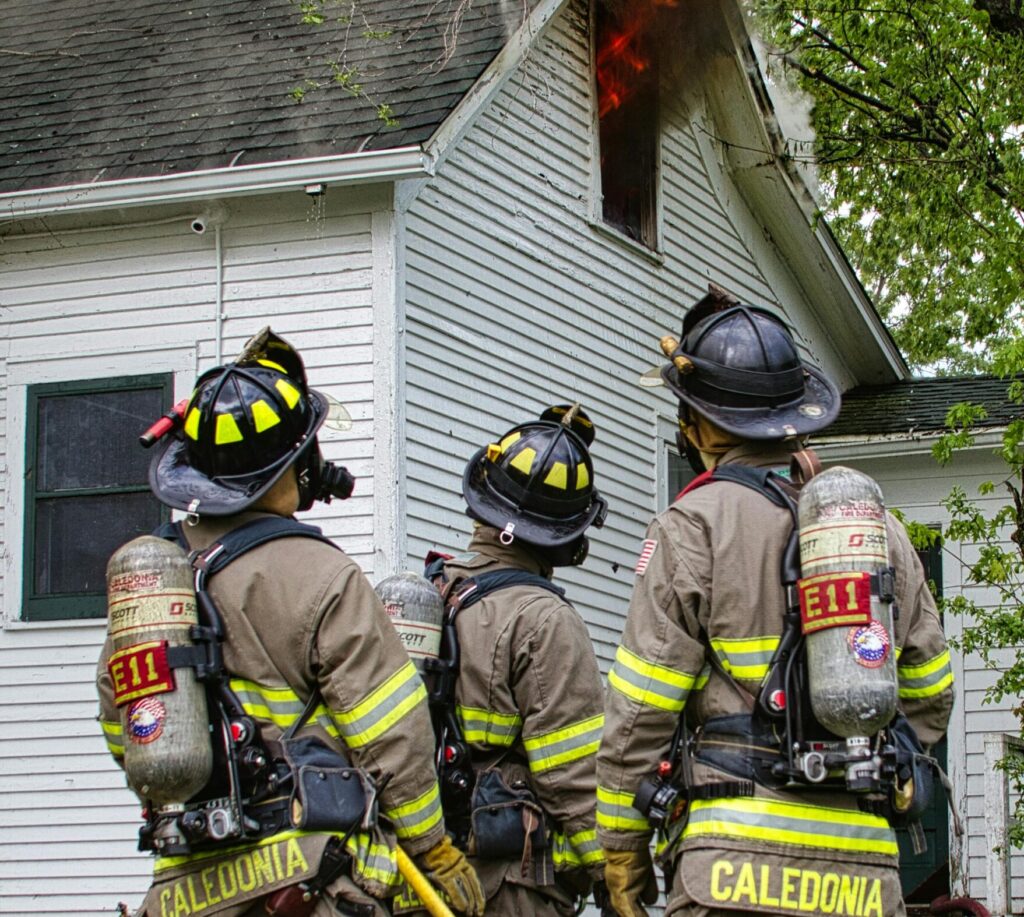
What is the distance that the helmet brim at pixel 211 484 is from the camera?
414 centimetres

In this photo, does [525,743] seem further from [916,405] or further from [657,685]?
[916,405]

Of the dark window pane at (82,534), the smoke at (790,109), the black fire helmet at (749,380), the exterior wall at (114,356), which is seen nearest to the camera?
the black fire helmet at (749,380)

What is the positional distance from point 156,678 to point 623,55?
918 cm

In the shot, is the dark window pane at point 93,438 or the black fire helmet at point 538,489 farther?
the dark window pane at point 93,438

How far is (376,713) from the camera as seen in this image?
396 centimetres

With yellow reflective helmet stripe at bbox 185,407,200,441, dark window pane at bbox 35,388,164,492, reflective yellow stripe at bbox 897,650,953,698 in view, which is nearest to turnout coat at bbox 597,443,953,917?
reflective yellow stripe at bbox 897,650,953,698

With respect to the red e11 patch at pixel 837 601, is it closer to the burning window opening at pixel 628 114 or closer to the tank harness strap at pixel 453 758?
the tank harness strap at pixel 453 758

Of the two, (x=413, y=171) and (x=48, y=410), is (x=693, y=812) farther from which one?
(x=48, y=410)

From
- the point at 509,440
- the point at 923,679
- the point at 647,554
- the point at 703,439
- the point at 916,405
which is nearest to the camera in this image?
the point at 647,554

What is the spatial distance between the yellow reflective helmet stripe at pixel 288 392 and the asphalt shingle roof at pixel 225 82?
4.42 m

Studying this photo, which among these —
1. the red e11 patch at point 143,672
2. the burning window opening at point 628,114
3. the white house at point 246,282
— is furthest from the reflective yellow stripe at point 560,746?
the burning window opening at point 628,114

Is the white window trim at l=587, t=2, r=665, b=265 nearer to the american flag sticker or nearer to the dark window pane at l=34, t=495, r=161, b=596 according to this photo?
the dark window pane at l=34, t=495, r=161, b=596

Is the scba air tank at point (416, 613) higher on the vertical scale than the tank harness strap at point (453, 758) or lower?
higher

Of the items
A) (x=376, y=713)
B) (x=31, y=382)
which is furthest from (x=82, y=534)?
(x=376, y=713)
